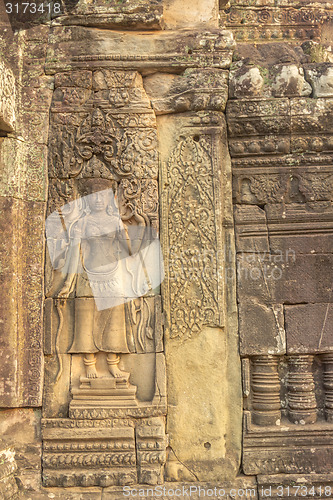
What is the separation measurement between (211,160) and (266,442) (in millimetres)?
2896

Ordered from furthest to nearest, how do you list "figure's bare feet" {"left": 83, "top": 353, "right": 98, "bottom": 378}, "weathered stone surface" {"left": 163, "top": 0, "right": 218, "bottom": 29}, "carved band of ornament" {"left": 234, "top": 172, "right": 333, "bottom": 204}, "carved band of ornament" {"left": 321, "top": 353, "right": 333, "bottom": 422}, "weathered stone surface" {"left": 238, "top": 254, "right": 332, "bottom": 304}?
1. "weathered stone surface" {"left": 163, "top": 0, "right": 218, "bottom": 29}
2. "carved band of ornament" {"left": 234, "top": 172, "right": 333, "bottom": 204}
3. "weathered stone surface" {"left": 238, "top": 254, "right": 332, "bottom": 304}
4. "carved band of ornament" {"left": 321, "top": 353, "right": 333, "bottom": 422}
5. "figure's bare feet" {"left": 83, "top": 353, "right": 98, "bottom": 378}

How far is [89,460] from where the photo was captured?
4.56 m

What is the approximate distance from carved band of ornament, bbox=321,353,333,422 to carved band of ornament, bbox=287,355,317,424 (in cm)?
13

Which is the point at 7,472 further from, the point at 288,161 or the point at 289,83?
the point at 289,83

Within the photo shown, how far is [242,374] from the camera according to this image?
15.7 ft

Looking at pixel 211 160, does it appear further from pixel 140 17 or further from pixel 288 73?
pixel 140 17

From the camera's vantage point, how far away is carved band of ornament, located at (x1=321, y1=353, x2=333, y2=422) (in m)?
4.79

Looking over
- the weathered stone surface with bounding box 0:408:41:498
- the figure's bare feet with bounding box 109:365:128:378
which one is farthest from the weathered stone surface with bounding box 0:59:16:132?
the weathered stone surface with bounding box 0:408:41:498

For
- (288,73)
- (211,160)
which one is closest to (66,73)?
(211,160)

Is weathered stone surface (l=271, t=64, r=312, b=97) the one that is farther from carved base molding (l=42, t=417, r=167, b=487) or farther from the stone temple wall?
carved base molding (l=42, t=417, r=167, b=487)

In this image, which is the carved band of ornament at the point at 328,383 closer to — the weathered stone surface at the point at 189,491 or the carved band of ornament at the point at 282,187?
the weathered stone surface at the point at 189,491

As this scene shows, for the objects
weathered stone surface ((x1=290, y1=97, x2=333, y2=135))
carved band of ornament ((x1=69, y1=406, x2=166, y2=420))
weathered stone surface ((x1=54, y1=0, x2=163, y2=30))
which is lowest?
carved band of ornament ((x1=69, y1=406, x2=166, y2=420))

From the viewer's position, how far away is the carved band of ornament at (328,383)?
15.7 feet

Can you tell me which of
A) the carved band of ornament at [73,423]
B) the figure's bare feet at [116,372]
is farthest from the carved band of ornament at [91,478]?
the figure's bare feet at [116,372]
